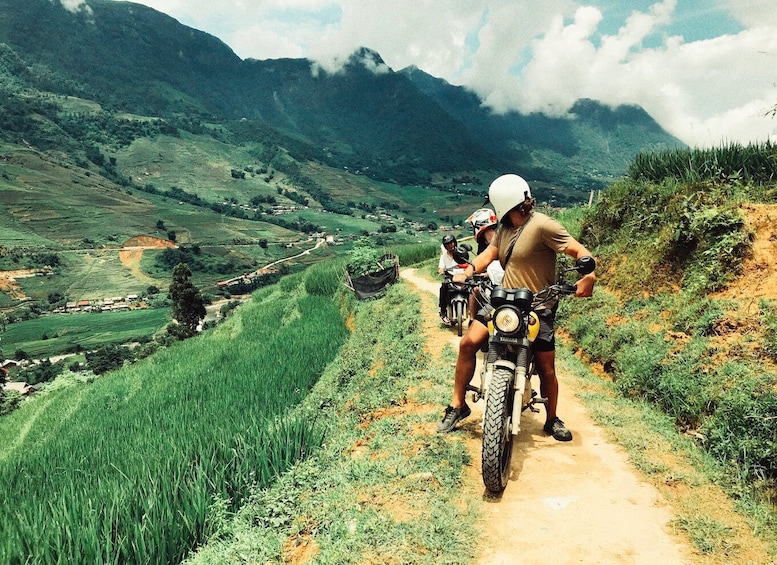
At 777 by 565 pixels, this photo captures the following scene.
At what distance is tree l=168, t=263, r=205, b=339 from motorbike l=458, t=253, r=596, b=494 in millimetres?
42415

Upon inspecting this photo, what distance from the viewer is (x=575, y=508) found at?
3.64 m

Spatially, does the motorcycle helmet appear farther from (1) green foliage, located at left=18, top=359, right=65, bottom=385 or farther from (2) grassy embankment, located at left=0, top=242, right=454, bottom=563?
(1) green foliage, located at left=18, top=359, right=65, bottom=385

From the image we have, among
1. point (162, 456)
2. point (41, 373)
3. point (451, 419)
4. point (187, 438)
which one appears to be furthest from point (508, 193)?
point (41, 373)

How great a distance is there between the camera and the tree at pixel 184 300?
1662 inches

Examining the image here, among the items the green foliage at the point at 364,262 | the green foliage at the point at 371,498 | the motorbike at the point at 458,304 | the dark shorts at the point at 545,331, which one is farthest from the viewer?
the green foliage at the point at 364,262

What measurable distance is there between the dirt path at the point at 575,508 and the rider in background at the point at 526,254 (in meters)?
0.66

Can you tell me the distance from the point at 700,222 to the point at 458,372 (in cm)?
513

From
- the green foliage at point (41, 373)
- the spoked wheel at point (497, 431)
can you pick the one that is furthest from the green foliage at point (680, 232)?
the green foliage at point (41, 373)

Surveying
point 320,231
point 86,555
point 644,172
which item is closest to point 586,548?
point 86,555

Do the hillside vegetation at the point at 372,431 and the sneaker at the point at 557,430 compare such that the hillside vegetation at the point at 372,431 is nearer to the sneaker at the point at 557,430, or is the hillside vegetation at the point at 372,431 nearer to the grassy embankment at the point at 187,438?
the grassy embankment at the point at 187,438

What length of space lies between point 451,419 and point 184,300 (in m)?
42.7

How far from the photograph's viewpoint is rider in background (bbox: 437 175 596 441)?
13.4 ft

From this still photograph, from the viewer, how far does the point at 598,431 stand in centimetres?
501

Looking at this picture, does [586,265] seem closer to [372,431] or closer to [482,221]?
[372,431]
